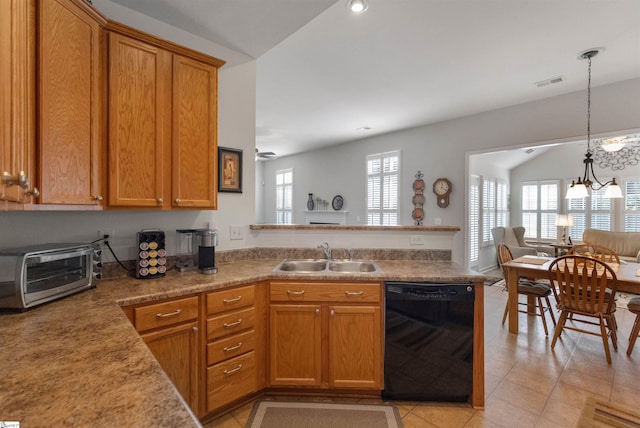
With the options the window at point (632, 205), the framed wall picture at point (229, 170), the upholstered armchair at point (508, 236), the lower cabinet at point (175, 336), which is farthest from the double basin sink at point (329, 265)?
the window at point (632, 205)

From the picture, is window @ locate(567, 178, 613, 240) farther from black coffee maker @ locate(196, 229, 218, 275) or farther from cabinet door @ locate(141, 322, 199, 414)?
cabinet door @ locate(141, 322, 199, 414)

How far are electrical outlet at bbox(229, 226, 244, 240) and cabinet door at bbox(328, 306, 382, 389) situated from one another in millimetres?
1072

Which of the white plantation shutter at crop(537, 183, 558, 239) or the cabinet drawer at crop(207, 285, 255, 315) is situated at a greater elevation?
the white plantation shutter at crop(537, 183, 558, 239)

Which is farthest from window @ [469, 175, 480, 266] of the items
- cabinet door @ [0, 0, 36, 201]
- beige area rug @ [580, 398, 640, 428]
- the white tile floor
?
cabinet door @ [0, 0, 36, 201]

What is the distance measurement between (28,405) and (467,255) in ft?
17.2

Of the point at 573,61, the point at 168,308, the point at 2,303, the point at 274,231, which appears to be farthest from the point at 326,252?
the point at 573,61

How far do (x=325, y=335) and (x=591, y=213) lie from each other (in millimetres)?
7542

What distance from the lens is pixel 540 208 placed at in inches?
281

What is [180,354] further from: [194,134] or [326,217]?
Answer: [326,217]

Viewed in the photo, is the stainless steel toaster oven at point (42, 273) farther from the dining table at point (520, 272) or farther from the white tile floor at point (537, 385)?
the dining table at point (520, 272)

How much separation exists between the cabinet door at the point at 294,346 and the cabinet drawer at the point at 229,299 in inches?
7.6

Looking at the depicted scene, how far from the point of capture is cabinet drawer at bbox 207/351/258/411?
1762 mm

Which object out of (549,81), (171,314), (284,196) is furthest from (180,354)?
(284,196)

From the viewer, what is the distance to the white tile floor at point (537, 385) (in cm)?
185
